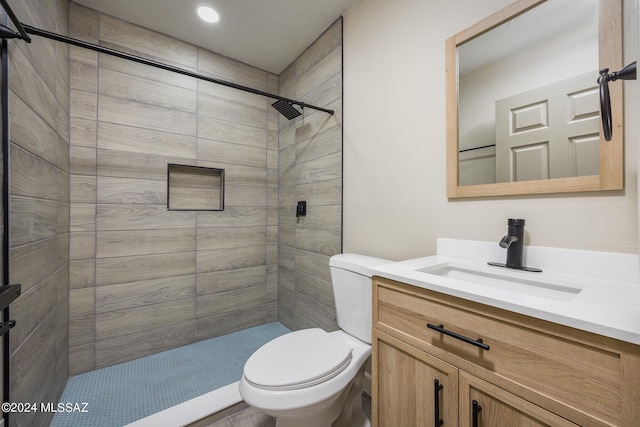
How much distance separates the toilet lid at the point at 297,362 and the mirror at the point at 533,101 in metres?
0.92

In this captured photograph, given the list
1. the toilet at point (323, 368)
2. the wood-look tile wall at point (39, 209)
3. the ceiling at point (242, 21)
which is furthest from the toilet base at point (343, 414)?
the ceiling at point (242, 21)

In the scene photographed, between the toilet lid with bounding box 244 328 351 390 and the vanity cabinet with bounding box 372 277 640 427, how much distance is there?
0.21m

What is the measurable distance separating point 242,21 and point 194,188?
1.31 metres

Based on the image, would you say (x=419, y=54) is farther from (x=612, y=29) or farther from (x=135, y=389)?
(x=135, y=389)

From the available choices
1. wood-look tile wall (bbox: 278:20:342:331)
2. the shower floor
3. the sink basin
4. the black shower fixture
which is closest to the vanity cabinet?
the sink basin

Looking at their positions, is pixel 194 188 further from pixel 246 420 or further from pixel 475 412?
pixel 475 412

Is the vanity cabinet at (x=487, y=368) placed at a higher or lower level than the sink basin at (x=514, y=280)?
lower

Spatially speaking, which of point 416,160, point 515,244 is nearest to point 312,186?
point 416,160

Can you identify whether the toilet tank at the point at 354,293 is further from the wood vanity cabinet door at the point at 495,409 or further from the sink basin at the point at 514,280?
the wood vanity cabinet door at the point at 495,409

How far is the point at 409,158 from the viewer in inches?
55.6

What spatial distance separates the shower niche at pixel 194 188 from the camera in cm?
208

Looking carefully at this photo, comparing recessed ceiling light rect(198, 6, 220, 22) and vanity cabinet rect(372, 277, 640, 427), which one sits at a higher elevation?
recessed ceiling light rect(198, 6, 220, 22)

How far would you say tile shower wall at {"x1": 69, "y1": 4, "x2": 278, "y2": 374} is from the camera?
1.74 metres

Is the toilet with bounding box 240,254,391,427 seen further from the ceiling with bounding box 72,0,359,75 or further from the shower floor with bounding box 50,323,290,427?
the ceiling with bounding box 72,0,359,75
